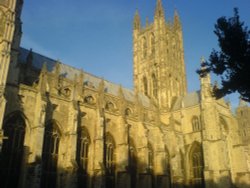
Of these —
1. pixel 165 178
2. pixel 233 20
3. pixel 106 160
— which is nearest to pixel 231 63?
pixel 233 20

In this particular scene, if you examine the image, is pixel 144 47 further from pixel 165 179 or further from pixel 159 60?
pixel 165 179

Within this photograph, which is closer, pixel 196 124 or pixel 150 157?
pixel 150 157

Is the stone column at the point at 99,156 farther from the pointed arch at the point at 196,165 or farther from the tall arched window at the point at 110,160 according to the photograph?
the pointed arch at the point at 196,165

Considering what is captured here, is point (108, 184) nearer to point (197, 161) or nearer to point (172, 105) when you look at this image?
point (197, 161)

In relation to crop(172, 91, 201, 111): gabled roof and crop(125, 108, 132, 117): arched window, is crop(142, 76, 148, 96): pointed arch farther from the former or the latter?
crop(125, 108, 132, 117): arched window

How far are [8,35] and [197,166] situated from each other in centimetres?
2456

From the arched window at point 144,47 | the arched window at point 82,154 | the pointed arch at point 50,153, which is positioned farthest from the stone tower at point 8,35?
the arched window at point 144,47

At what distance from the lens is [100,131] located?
26.6m

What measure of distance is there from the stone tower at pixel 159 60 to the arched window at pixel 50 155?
2087 centimetres

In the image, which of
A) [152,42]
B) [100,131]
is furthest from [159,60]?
[100,131]

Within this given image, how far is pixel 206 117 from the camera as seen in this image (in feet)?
114

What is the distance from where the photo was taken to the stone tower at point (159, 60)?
1773 inches

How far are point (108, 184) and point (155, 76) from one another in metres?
23.0

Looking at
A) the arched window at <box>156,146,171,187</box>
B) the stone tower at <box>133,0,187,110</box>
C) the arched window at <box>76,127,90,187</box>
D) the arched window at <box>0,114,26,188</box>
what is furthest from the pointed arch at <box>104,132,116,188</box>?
the stone tower at <box>133,0,187,110</box>
